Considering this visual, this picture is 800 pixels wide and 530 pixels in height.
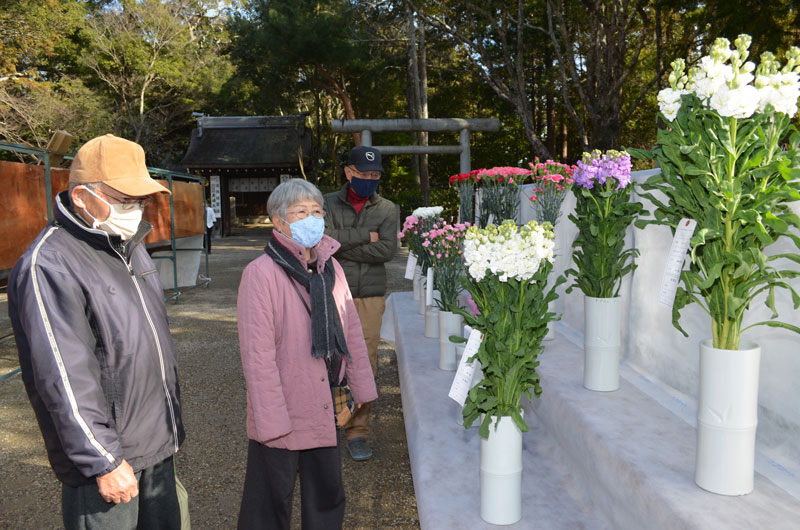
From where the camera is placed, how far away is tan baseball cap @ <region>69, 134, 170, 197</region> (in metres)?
1.60

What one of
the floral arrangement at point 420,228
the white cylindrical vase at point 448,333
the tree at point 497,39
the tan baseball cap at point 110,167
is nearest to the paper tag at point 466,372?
the tan baseball cap at point 110,167

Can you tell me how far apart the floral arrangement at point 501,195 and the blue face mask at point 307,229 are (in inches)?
81.9

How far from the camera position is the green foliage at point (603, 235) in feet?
6.85

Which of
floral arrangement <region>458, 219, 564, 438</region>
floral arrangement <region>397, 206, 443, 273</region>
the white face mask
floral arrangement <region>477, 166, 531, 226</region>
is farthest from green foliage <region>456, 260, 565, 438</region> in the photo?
floral arrangement <region>477, 166, 531, 226</region>

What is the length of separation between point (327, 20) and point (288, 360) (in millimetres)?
19095

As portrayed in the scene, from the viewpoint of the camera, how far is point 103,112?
65.2 ft

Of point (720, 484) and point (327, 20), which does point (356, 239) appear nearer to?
point (720, 484)

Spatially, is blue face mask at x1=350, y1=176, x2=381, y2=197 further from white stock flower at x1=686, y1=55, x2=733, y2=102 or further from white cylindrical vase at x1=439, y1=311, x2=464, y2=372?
white stock flower at x1=686, y1=55, x2=733, y2=102

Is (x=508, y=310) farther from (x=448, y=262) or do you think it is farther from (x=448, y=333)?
(x=448, y=262)

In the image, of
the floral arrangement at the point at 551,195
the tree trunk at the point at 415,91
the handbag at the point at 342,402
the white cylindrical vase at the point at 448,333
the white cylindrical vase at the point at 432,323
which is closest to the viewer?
the handbag at the point at 342,402

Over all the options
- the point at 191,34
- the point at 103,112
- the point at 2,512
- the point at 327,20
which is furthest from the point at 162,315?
the point at 191,34

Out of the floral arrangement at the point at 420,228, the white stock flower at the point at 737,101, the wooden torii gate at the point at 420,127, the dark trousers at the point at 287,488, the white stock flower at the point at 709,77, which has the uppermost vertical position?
the wooden torii gate at the point at 420,127

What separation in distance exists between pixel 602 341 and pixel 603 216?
A: 46 cm

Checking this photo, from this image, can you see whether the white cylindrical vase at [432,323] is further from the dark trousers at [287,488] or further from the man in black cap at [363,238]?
the dark trousers at [287,488]
